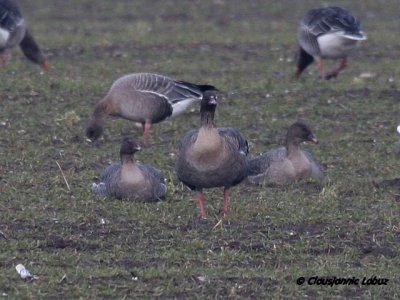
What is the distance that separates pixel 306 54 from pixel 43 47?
14.4 feet

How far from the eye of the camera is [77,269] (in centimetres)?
690

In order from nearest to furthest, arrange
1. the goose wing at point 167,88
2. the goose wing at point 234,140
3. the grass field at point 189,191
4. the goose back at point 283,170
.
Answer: the grass field at point 189,191
the goose wing at point 234,140
the goose back at point 283,170
the goose wing at point 167,88

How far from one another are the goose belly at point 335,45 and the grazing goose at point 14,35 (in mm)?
3810

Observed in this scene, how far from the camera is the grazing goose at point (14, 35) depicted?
1470 centimetres

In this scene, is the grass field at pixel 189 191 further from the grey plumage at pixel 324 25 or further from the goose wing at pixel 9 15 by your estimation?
the goose wing at pixel 9 15

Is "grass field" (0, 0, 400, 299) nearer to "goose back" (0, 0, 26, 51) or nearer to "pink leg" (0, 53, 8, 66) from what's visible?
"pink leg" (0, 53, 8, 66)

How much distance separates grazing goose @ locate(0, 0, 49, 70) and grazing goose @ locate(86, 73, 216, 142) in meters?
3.62

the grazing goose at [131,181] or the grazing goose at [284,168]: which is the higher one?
the grazing goose at [131,181]

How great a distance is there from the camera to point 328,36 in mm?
14625

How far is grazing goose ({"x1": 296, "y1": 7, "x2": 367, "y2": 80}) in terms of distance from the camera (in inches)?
566

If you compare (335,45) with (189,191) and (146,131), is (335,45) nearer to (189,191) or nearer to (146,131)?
(146,131)

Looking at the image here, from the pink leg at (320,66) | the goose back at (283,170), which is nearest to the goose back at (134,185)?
the goose back at (283,170)

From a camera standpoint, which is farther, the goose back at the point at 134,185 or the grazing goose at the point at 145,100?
the grazing goose at the point at 145,100

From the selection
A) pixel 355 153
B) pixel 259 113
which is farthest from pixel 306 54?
pixel 355 153
